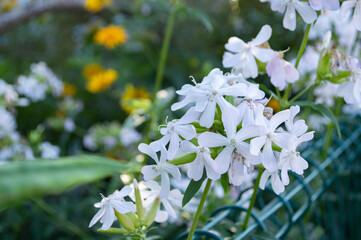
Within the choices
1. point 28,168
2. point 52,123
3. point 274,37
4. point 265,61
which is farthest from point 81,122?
point 28,168

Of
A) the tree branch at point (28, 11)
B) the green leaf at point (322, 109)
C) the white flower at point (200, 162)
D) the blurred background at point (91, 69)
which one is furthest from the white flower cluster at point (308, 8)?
the tree branch at point (28, 11)

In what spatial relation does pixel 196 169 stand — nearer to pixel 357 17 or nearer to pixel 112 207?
pixel 112 207

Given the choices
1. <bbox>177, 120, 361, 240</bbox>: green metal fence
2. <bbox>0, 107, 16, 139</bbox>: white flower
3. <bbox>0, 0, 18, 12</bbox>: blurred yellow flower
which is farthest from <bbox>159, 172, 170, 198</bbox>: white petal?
<bbox>0, 0, 18, 12</bbox>: blurred yellow flower

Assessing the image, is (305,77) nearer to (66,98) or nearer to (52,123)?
(52,123)

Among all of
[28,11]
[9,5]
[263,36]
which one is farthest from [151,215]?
[9,5]

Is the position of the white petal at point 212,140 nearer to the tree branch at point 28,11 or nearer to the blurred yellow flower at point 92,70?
the tree branch at point 28,11

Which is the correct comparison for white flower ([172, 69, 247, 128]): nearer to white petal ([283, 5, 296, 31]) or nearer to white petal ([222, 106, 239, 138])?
white petal ([222, 106, 239, 138])

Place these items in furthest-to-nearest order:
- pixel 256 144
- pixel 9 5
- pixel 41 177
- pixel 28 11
Answer: pixel 9 5 < pixel 28 11 < pixel 256 144 < pixel 41 177
